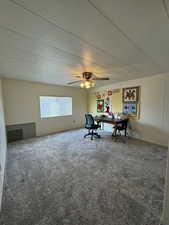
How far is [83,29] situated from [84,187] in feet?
7.48

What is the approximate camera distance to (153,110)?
3502mm

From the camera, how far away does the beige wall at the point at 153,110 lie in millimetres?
3252

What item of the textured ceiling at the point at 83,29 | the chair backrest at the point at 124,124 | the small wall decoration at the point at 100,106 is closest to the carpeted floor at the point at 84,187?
the chair backrest at the point at 124,124

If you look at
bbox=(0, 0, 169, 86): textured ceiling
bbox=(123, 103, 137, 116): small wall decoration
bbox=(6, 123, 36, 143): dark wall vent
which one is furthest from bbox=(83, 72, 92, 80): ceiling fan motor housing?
bbox=(6, 123, 36, 143): dark wall vent

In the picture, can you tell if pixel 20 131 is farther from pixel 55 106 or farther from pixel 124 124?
pixel 124 124

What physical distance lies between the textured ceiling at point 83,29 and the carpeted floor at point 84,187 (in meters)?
2.25

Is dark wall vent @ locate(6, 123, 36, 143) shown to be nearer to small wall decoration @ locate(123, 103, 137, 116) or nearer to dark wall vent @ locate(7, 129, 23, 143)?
dark wall vent @ locate(7, 129, 23, 143)

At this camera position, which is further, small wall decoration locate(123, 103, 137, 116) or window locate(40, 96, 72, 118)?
window locate(40, 96, 72, 118)

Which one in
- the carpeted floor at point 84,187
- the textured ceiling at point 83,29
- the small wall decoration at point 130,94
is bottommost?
the carpeted floor at point 84,187

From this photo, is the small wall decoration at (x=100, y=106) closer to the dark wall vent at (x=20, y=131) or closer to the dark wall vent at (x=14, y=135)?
the dark wall vent at (x=20, y=131)

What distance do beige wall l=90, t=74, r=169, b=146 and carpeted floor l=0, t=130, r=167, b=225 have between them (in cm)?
67

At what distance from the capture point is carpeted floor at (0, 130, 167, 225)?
1.27m

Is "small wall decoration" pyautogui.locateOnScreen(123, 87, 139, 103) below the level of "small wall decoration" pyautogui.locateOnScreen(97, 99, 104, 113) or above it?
above

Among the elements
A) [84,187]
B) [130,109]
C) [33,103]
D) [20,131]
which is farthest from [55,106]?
[84,187]
